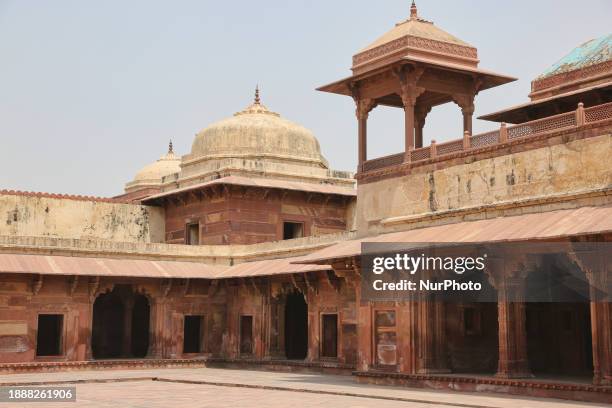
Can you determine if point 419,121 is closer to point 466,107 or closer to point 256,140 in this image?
point 466,107

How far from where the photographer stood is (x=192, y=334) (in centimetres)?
2722

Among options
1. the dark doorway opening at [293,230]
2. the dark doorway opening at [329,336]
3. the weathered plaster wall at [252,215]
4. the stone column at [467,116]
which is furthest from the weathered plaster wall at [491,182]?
the dark doorway opening at [293,230]

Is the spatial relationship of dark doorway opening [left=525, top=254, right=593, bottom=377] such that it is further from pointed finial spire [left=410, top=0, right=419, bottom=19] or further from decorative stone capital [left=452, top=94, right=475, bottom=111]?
pointed finial spire [left=410, top=0, right=419, bottom=19]

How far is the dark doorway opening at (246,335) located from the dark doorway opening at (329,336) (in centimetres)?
338

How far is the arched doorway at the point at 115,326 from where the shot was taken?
2948 centimetres

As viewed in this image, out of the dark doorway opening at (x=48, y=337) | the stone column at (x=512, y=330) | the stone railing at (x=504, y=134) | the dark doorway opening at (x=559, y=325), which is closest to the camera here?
the stone railing at (x=504, y=134)

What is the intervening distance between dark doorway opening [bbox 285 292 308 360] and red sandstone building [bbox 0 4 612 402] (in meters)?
0.06

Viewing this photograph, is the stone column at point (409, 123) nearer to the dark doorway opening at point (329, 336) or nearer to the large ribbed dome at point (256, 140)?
the dark doorway opening at point (329, 336)

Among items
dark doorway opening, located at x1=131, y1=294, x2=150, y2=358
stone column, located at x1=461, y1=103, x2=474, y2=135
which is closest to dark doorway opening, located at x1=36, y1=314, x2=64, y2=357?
dark doorway opening, located at x1=131, y1=294, x2=150, y2=358

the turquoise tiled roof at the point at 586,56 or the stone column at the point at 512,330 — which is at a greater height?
the turquoise tiled roof at the point at 586,56

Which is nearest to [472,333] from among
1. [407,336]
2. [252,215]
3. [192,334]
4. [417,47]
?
[407,336]

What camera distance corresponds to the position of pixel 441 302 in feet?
60.7

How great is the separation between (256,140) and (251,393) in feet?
51.0


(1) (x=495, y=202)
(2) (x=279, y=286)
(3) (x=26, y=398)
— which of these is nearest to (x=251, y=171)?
(2) (x=279, y=286)
